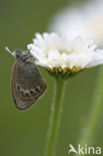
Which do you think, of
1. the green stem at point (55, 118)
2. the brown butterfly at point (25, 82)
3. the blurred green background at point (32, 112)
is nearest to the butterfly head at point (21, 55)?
the brown butterfly at point (25, 82)

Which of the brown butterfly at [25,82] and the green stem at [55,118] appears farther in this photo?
the brown butterfly at [25,82]

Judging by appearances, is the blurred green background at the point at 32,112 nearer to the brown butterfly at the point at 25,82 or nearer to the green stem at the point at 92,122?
the green stem at the point at 92,122

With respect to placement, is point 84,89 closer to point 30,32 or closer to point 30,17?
point 30,32

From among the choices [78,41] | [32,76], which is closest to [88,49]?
[78,41]

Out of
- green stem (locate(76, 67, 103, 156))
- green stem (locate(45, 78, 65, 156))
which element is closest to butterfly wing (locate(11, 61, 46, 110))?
green stem (locate(45, 78, 65, 156))

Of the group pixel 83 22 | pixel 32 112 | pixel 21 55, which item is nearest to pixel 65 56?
pixel 21 55

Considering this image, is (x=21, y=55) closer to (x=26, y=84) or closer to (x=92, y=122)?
(x=26, y=84)
